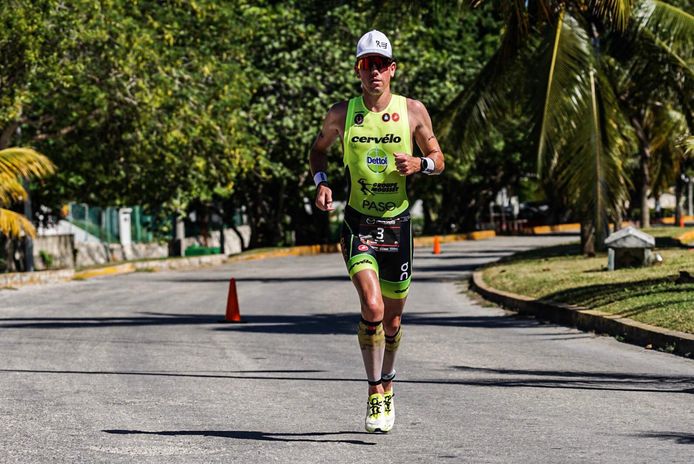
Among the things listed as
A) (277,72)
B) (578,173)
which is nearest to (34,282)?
(578,173)

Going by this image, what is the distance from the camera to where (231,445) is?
743 cm

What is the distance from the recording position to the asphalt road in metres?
7.32

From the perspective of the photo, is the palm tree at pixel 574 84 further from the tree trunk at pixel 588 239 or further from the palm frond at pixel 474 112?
the tree trunk at pixel 588 239

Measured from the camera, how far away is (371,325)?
789 centimetres

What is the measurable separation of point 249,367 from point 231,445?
456 cm

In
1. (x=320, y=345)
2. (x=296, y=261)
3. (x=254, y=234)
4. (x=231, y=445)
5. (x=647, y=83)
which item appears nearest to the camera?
(x=231, y=445)

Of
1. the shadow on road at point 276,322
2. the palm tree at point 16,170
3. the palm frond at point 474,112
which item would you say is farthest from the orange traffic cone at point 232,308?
the palm tree at point 16,170

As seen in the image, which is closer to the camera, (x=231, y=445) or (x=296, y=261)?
(x=231, y=445)

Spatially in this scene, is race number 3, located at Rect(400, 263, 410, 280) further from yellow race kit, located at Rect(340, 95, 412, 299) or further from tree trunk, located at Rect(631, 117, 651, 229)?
tree trunk, located at Rect(631, 117, 651, 229)

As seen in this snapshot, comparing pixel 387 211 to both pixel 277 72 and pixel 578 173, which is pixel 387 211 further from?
pixel 277 72

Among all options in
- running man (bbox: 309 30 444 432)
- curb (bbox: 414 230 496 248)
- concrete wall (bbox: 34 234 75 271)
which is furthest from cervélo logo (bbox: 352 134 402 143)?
curb (bbox: 414 230 496 248)

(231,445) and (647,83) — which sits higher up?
(647,83)

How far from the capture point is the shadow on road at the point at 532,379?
10.1 m

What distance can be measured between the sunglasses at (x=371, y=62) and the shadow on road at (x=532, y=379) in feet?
10.9
